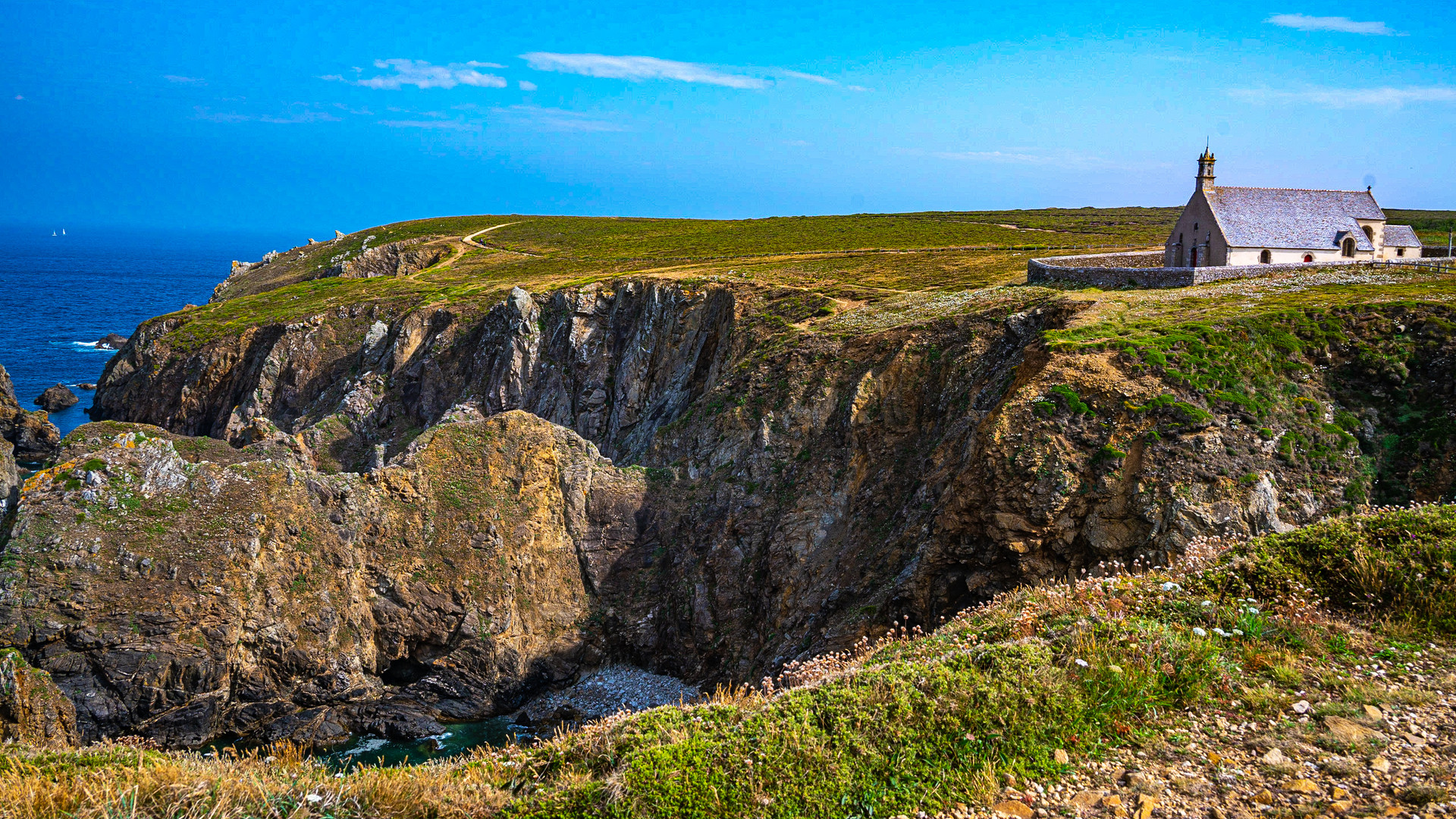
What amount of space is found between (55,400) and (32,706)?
227ft

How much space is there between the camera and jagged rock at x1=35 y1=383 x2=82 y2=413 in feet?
260

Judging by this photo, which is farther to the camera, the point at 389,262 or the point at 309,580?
the point at 389,262

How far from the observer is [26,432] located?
208 feet

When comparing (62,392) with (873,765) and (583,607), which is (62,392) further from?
(873,765)

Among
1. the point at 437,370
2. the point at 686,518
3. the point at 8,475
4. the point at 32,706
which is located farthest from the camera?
the point at 437,370

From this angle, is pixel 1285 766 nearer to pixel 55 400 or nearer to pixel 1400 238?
pixel 1400 238

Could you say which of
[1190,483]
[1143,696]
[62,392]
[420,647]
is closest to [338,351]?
[62,392]

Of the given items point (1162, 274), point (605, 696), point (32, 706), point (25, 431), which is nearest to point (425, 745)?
point (605, 696)

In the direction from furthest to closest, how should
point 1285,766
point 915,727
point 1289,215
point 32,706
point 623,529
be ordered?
point 1289,215 → point 623,529 → point 32,706 → point 915,727 → point 1285,766

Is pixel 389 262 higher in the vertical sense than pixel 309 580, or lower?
higher

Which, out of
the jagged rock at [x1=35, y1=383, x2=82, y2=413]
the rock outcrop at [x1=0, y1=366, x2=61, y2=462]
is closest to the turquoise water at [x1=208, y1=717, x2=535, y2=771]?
the rock outcrop at [x1=0, y1=366, x2=61, y2=462]

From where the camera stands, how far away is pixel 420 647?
35.2m

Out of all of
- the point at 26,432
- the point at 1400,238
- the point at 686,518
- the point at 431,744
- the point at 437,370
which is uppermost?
the point at 1400,238

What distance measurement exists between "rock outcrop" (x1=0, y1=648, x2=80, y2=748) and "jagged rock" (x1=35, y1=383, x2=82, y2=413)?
2617 inches
